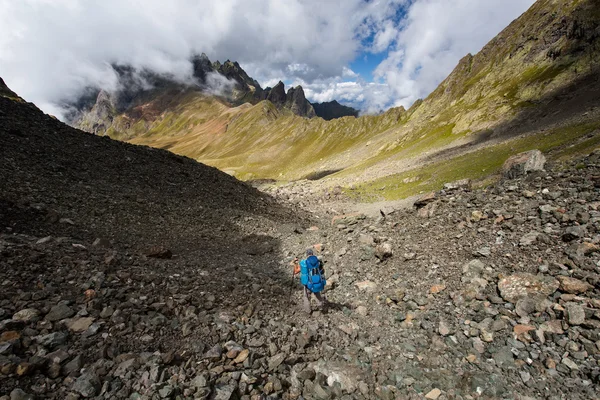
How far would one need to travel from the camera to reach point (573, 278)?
29.2 ft

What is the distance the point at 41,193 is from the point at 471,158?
4650cm

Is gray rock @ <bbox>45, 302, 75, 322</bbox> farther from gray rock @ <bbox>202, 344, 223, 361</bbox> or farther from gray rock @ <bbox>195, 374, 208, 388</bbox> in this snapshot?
gray rock @ <bbox>195, 374, 208, 388</bbox>

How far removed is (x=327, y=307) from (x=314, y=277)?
5.73 ft

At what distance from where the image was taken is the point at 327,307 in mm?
11844

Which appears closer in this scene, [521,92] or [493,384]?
[493,384]

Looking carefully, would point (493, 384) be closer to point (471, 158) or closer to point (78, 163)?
point (78, 163)

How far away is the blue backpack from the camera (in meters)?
11.0

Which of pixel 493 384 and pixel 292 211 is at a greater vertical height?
pixel 292 211

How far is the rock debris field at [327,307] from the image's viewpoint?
6.86 meters

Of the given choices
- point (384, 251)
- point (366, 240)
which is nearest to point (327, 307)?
point (384, 251)

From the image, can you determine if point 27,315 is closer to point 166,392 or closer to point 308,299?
point 166,392

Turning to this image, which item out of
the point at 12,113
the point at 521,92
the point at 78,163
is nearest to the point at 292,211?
the point at 78,163

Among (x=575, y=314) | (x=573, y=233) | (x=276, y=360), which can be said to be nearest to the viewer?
(x=575, y=314)

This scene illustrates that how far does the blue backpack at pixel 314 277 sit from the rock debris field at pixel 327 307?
43.9 inches
